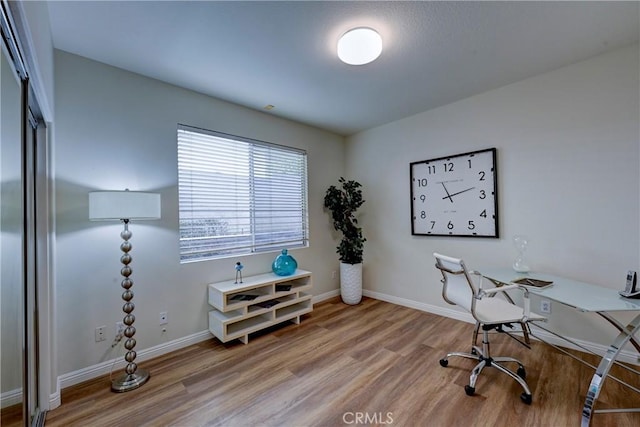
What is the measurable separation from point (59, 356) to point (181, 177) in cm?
166

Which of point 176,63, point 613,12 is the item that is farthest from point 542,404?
point 176,63

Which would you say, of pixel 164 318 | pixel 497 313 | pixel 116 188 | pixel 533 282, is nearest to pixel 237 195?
pixel 116 188

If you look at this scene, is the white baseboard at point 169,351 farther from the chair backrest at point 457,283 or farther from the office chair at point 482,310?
the chair backrest at point 457,283

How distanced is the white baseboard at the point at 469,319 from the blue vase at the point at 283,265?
5.09ft

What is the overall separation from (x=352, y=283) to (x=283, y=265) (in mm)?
1161

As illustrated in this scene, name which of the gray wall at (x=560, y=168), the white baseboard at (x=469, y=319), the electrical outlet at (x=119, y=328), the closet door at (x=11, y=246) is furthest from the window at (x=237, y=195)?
the gray wall at (x=560, y=168)

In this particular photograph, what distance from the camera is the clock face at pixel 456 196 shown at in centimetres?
276

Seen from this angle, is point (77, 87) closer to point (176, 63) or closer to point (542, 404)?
point (176, 63)

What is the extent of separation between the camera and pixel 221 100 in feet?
9.34

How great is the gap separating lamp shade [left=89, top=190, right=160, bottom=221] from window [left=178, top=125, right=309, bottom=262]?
66cm

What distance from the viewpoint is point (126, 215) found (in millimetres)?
1828

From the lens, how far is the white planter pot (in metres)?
3.62

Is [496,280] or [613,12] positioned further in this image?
[496,280]

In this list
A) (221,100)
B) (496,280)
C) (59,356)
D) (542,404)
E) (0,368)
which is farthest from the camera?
(221,100)
